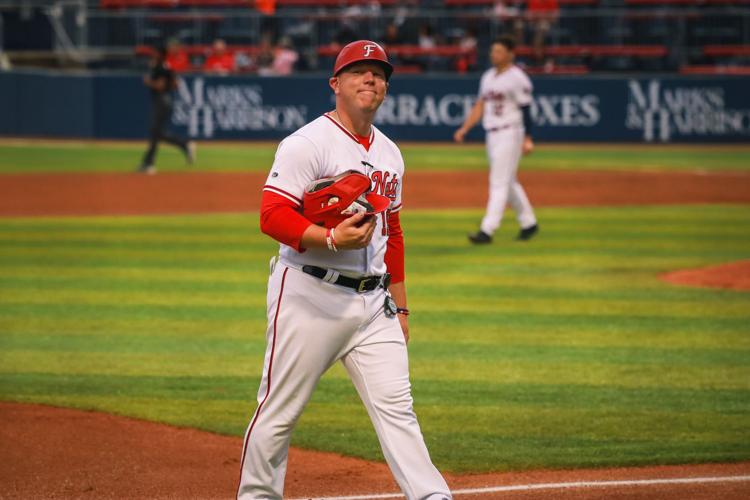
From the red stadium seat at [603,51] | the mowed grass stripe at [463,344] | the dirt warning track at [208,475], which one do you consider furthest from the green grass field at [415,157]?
the dirt warning track at [208,475]

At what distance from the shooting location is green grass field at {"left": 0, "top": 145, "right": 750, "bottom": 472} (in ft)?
23.5

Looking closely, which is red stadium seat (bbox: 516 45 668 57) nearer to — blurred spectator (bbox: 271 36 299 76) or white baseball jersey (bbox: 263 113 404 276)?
blurred spectator (bbox: 271 36 299 76)

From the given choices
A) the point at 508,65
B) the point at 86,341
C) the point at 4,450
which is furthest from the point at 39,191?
the point at 4,450

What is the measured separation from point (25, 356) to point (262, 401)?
4664 mm

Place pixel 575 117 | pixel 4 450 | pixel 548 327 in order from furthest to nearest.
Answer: pixel 575 117, pixel 548 327, pixel 4 450

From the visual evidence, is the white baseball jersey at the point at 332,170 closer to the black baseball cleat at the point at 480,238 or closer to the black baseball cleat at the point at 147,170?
the black baseball cleat at the point at 480,238

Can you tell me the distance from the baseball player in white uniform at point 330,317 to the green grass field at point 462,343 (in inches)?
70.1

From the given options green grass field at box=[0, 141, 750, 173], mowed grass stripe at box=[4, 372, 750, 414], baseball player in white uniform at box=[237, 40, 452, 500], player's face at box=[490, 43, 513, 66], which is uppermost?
player's face at box=[490, 43, 513, 66]

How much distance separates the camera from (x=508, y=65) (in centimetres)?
1428

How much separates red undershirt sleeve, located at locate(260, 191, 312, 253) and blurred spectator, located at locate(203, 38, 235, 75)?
25.6 metres

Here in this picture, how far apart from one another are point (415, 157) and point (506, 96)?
43.5 ft

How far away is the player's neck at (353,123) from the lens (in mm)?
4891

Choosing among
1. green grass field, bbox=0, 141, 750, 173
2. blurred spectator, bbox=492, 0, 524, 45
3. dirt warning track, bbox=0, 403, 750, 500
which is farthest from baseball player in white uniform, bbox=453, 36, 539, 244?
blurred spectator, bbox=492, 0, 524, 45

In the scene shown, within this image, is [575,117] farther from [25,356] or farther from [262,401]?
[262,401]
